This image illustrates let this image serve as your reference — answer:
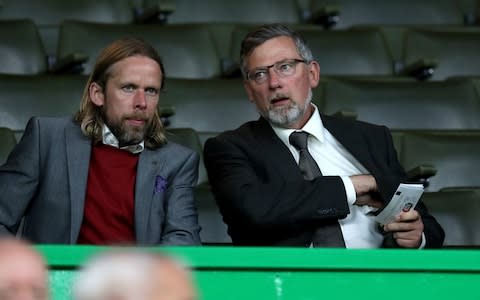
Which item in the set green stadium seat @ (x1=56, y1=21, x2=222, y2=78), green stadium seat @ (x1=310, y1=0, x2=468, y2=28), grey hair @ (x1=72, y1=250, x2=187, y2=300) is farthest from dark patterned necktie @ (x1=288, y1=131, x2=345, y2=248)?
green stadium seat @ (x1=310, y1=0, x2=468, y2=28)

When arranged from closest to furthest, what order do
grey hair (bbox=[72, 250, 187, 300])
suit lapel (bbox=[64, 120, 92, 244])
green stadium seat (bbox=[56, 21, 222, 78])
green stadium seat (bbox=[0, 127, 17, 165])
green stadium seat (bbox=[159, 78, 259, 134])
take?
1. grey hair (bbox=[72, 250, 187, 300])
2. suit lapel (bbox=[64, 120, 92, 244])
3. green stadium seat (bbox=[0, 127, 17, 165])
4. green stadium seat (bbox=[159, 78, 259, 134])
5. green stadium seat (bbox=[56, 21, 222, 78])

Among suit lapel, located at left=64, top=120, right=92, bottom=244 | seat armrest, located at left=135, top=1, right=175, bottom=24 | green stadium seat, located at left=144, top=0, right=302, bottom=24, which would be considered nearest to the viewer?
suit lapel, located at left=64, top=120, right=92, bottom=244

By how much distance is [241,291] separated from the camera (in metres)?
1.36

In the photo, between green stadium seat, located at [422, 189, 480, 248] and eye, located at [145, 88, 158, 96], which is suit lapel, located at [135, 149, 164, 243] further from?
green stadium seat, located at [422, 189, 480, 248]

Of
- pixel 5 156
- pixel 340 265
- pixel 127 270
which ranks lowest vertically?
pixel 5 156

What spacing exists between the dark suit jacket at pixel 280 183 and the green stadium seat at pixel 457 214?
28cm

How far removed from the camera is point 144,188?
1960 mm

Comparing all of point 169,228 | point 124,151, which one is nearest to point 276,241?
point 169,228

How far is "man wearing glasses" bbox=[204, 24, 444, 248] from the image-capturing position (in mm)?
1934

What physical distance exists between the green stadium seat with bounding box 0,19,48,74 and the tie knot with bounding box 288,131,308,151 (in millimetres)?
1054

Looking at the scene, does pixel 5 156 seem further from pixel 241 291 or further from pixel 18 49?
pixel 241 291

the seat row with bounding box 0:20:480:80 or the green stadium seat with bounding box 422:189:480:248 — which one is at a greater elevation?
the seat row with bounding box 0:20:480:80

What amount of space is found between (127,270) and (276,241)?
1333 millimetres

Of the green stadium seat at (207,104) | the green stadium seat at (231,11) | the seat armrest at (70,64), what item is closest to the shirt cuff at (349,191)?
the green stadium seat at (207,104)
